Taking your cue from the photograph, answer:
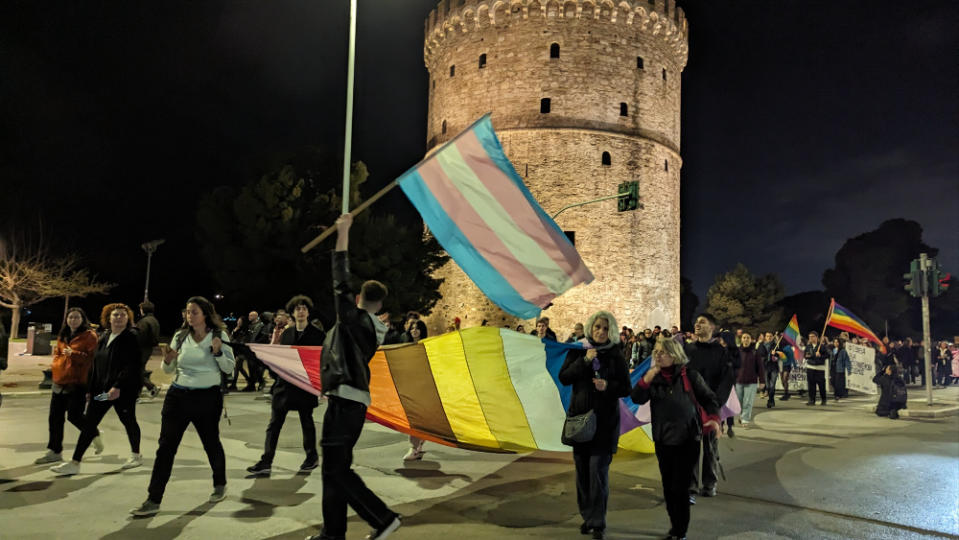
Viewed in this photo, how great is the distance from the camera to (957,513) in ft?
19.4

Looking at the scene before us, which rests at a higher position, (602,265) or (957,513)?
(602,265)

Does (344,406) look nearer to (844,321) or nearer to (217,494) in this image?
(217,494)

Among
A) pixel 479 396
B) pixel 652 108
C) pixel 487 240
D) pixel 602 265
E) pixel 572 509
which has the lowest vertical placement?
pixel 572 509

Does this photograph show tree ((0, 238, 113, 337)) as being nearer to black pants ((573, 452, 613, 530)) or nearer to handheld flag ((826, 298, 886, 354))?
handheld flag ((826, 298, 886, 354))

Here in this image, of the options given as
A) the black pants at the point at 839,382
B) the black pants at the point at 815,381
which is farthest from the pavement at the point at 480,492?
the black pants at the point at 839,382

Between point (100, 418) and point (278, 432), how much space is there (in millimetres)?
1670

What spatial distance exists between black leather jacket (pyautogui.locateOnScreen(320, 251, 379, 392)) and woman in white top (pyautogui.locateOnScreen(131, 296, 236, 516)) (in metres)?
1.59

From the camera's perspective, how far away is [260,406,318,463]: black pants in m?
6.79

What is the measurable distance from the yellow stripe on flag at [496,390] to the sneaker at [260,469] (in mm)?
2213

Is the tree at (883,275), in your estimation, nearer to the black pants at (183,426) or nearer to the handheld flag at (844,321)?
the handheld flag at (844,321)

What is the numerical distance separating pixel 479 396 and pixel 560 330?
25.4 metres

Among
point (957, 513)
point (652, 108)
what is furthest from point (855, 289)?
point (957, 513)

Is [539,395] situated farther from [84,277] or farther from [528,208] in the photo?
[84,277]

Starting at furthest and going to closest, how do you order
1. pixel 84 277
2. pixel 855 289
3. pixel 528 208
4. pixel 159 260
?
1. pixel 855 289
2. pixel 159 260
3. pixel 84 277
4. pixel 528 208
